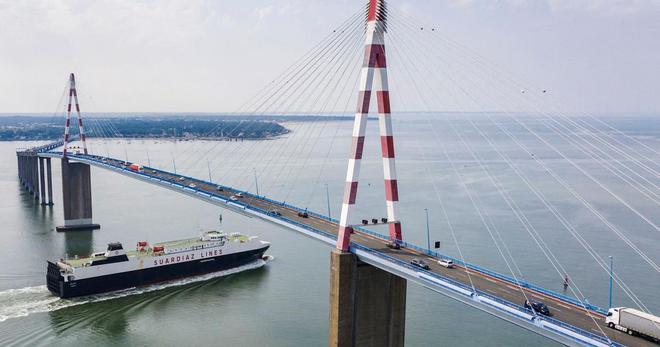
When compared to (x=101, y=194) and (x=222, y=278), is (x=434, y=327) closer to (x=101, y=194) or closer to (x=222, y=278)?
(x=222, y=278)

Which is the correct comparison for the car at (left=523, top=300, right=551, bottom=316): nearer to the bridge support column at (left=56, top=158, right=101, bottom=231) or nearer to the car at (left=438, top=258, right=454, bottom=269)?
the car at (left=438, top=258, right=454, bottom=269)

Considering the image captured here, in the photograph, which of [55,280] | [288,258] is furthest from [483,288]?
[55,280]

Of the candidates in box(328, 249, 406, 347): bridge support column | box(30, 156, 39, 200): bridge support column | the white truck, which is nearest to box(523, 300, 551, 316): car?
the white truck

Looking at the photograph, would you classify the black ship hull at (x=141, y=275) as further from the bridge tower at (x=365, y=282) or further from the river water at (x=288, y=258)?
the bridge tower at (x=365, y=282)

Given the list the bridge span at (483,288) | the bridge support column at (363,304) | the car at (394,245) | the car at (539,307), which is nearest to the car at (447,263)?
the bridge span at (483,288)

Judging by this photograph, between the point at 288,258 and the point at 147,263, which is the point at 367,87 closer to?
the point at 288,258
